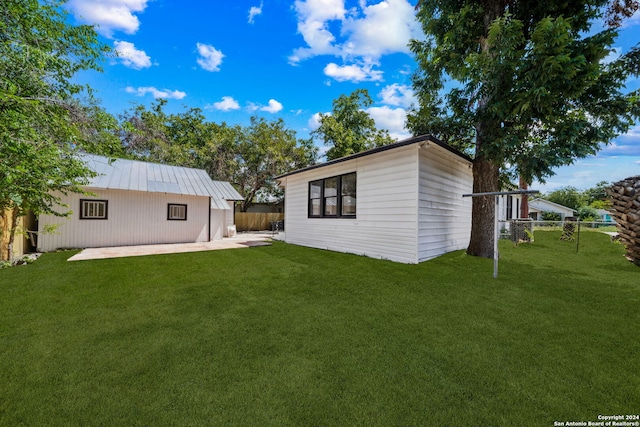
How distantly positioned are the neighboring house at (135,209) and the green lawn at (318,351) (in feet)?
16.1

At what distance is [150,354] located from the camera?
2.21m

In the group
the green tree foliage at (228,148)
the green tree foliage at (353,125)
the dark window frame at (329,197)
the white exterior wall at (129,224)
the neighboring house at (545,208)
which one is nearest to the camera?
the dark window frame at (329,197)

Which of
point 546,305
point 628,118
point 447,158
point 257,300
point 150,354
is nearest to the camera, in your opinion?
point 150,354

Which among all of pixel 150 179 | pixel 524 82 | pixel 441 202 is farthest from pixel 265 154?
pixel 524 82

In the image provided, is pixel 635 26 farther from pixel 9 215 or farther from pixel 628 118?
pixel 9 215

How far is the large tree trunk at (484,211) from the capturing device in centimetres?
657

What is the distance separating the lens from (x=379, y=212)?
6738 mm

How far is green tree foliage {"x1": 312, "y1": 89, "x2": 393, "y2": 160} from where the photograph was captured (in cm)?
1836

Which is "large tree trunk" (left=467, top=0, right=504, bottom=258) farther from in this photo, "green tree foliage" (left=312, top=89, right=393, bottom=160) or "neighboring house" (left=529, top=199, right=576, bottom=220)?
"neighboring house" (left=529, top=199, right=576, bottom=220)

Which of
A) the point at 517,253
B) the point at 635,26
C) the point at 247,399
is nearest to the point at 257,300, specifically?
the point at 247,399

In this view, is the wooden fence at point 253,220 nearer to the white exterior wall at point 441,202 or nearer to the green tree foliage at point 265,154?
the green tree foliage at point 265,154

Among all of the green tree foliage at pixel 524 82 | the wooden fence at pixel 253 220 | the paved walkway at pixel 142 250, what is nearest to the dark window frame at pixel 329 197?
the paved walkway at pixel 142 250

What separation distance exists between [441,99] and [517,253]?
192 inches

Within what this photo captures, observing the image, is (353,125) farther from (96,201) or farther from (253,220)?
(96,201)
